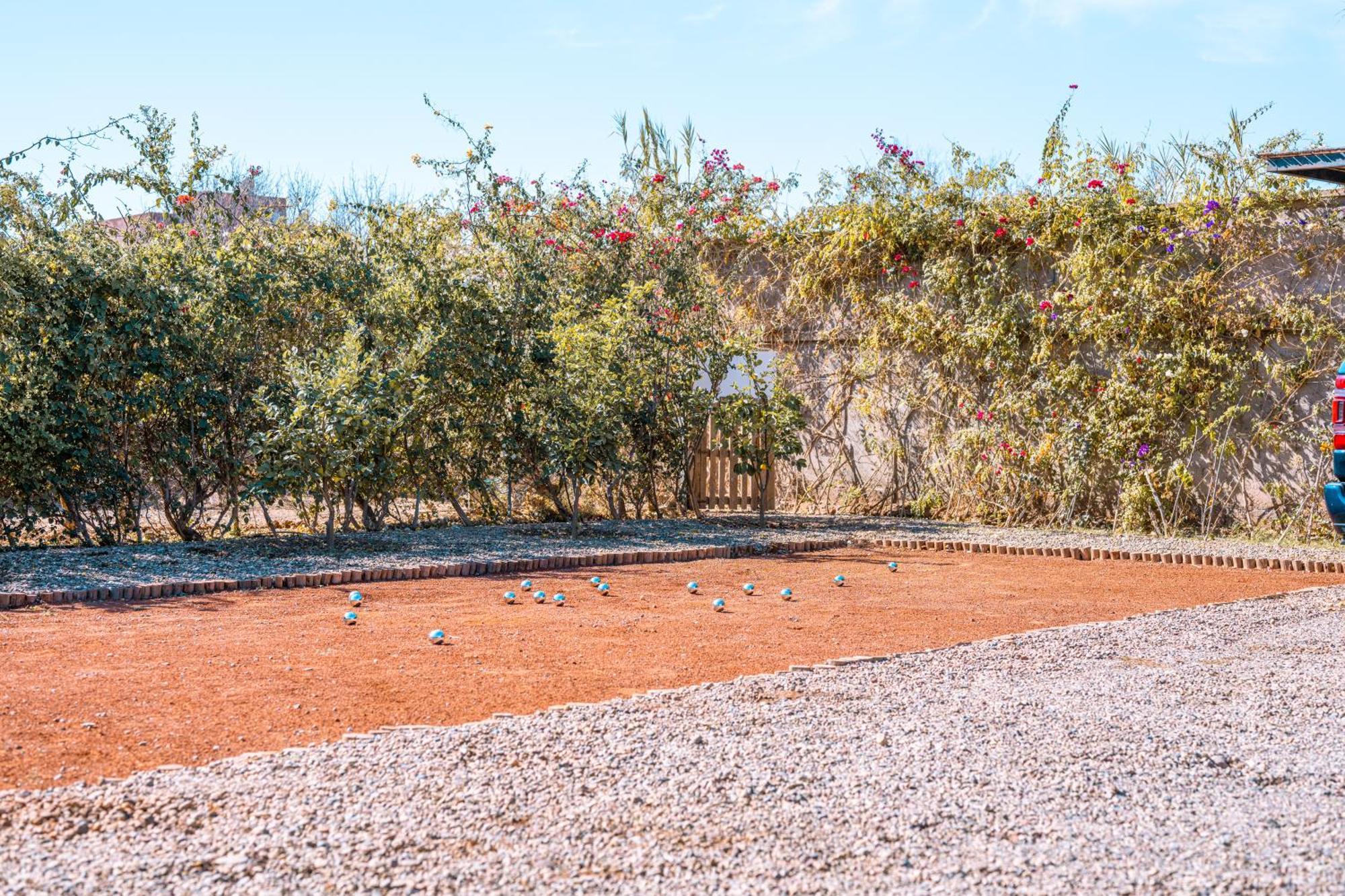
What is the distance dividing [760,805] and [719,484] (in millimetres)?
9207

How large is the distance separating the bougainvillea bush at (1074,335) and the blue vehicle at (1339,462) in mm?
3311

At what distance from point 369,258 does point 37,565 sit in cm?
355

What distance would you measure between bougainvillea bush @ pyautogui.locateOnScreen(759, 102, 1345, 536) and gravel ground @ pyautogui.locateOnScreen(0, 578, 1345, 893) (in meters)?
6.38

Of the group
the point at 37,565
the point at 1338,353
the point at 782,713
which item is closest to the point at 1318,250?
the point at 1338,353

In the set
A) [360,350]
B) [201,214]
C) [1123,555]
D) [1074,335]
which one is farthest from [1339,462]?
[201,214]

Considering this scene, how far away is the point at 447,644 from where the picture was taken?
516 centimetres

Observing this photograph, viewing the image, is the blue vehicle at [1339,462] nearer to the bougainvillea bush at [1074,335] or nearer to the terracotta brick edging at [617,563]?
the terracotta brick edging at [617,563]

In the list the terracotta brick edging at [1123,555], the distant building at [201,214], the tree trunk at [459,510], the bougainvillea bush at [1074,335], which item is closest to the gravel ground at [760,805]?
the terracotta brick edging at [1123,555]

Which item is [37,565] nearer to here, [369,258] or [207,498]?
[207,498]

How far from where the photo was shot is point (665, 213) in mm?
12109

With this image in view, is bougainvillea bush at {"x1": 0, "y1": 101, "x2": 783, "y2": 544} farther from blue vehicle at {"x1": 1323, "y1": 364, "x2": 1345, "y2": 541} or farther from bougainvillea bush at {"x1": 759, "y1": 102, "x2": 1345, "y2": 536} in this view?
blue vehicle at {"x1": 1323, "y1": 364, "x2": 1345, "y2": 541}

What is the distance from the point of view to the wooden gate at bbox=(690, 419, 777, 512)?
11984mm

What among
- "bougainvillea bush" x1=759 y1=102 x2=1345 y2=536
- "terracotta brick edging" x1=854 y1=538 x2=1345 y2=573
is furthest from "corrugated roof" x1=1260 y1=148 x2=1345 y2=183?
"terracotta brick edging" x1=854 y1=538 x2=1345 y2=573

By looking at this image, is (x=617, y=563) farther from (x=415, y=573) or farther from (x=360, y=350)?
(x=360, y=350)
